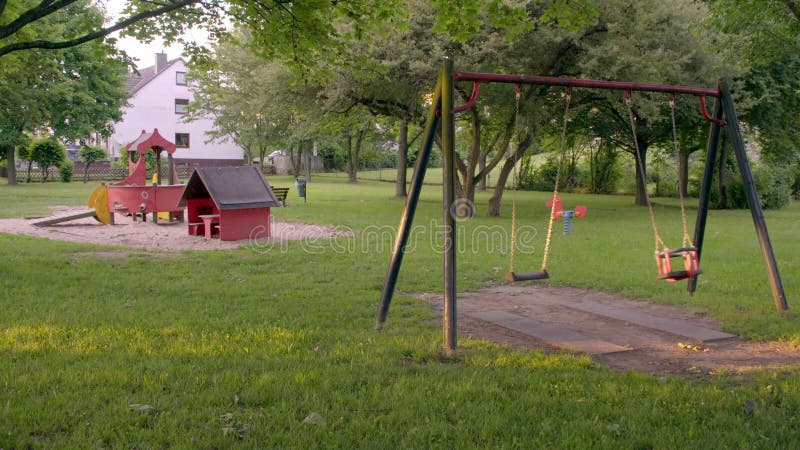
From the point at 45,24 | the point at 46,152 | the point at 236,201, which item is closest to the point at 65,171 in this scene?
the point at 46,152

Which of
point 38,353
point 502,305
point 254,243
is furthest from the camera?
point 254,243

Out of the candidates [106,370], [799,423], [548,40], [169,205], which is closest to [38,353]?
[106,370]

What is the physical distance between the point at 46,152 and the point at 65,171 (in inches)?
65.3

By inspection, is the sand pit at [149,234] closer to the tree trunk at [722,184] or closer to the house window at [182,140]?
the tree trunk at [722,184]

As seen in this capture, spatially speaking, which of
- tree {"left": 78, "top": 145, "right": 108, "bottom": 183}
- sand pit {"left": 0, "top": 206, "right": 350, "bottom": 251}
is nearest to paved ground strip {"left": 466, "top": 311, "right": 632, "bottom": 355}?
sand pit {"left": 0, "top": 206, "right": 350, "bottom": 251}

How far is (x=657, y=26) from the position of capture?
61.3ft

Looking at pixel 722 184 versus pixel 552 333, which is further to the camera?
pixel 722 184

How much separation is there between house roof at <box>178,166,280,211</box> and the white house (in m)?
41.8

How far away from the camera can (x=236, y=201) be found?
1364 cm

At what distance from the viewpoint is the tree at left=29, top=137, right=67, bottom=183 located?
40.3 metres

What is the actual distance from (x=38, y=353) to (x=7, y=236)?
9727 millimetres

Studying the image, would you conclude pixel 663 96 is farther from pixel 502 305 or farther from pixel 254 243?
pixel 502 305

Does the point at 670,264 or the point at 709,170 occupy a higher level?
the point at 709,170

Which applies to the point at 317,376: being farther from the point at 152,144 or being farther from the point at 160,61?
the point at 160,61
